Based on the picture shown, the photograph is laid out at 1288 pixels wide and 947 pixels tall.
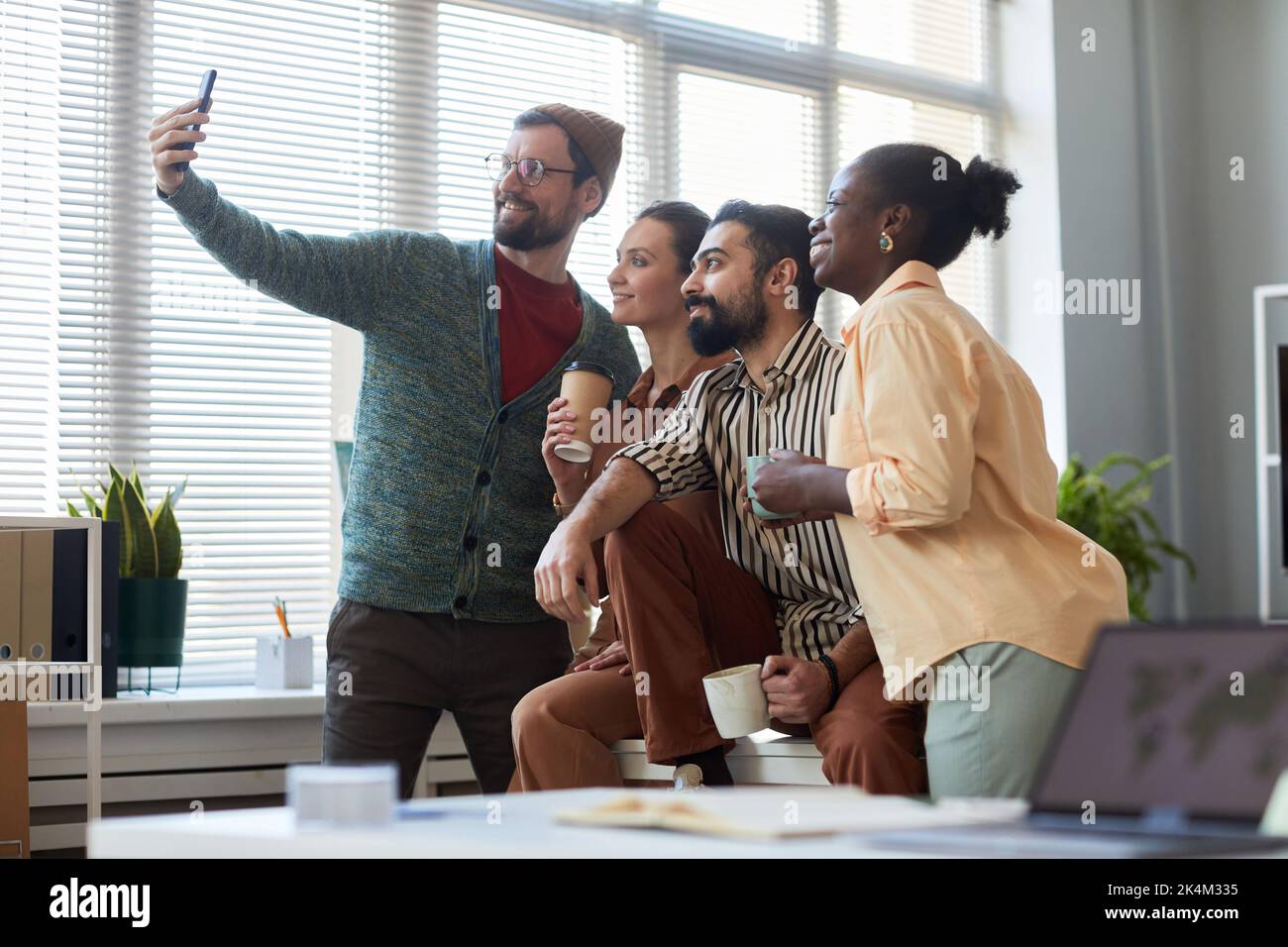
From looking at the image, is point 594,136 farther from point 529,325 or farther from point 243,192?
point 243,192

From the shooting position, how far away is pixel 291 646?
10.6ft

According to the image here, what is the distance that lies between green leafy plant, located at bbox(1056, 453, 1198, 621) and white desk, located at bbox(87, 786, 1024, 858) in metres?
4.06

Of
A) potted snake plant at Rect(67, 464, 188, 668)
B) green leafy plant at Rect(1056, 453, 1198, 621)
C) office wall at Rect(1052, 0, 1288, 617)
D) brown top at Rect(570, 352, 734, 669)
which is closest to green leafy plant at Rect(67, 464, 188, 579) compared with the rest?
potted snake plant at Rect(67, 464, 188, 668)

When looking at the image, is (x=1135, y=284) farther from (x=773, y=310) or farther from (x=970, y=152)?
(x=773, y=310)

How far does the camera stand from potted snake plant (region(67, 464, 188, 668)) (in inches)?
118

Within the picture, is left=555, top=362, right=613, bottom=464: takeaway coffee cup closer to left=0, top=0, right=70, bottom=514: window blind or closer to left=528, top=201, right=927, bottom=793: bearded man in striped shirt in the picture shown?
left=528, top=201, right=927, bottom=793: bearded man in striped shirt

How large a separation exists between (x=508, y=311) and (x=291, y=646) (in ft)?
3.75

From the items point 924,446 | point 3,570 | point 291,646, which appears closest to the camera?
point 924,446

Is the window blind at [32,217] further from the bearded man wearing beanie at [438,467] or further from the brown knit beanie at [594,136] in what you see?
the brown knit beanie at [594,136]

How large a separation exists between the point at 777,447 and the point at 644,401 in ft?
1.22

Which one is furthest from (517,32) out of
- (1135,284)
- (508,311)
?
(1135,284)
